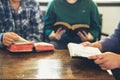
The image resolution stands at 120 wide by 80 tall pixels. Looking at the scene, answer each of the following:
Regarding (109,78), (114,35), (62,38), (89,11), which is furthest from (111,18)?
(109,78)

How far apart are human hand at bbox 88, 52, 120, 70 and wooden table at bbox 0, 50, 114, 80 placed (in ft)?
0.11

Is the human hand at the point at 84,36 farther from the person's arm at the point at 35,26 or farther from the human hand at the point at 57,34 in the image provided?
the person's arm at the point at 35,26

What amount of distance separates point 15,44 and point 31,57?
0.15 m

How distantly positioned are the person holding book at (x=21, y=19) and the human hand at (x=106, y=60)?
86cm

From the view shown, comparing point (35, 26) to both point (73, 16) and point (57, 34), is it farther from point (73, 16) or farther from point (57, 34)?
point (73, 16)

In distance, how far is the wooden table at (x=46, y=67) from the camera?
1133 mm

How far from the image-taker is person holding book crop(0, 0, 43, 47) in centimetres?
197

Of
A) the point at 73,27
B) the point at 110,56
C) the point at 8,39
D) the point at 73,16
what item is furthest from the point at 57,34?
the point at 110,56

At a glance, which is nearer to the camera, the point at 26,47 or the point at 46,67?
the point at 46,67

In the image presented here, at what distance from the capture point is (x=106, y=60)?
1293 millimetres

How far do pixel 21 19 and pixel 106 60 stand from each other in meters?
0.93

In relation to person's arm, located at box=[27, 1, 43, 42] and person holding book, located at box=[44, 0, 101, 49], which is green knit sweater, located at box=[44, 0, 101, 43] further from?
person's arm, located at box=[27, 1, 43, 42]

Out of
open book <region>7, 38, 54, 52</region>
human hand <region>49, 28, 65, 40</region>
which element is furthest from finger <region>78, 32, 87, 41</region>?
open book <region>7, 38, 54, 52</region>

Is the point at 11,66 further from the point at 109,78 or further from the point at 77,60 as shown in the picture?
the point at 109,78
